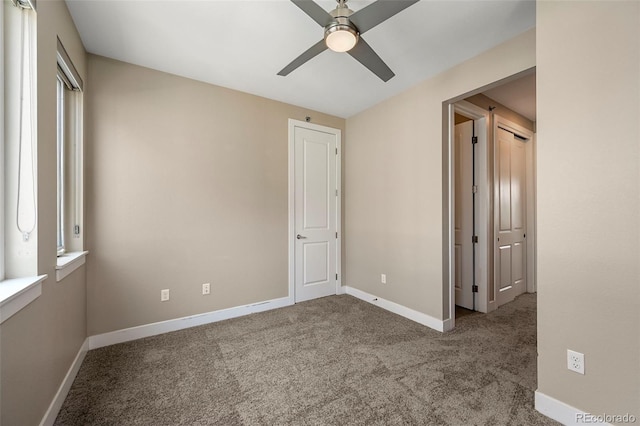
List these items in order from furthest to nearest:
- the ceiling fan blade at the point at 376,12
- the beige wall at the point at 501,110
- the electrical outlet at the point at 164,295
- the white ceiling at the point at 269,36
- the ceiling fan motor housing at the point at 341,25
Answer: the beige wall at the point at 501,110, the electrical outlet at the point at 164,295, the white ceiling at the point at 269,36, the ceiling fan motor housing at the point at 341,25, the ceiling fan blade at the point at 376,12

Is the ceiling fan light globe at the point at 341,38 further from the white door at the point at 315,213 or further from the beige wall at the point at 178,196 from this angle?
the white door at the point at 315,213

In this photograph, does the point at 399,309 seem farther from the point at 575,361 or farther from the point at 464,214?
the point at 575,361

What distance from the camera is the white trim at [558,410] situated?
4.78 ft

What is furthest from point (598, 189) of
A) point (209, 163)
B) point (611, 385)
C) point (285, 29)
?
point (209, 163)

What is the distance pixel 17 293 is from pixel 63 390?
1028 millimetres

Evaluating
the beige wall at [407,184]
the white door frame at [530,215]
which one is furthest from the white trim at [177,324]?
the white door frame at [530,215]

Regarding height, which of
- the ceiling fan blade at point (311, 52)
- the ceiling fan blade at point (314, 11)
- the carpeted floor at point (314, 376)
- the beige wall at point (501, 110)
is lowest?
the carpeted floor at point (314, 376)

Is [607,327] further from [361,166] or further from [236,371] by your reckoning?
[361,166]

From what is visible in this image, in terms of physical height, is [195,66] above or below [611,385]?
above

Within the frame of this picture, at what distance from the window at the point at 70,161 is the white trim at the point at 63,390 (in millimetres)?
813

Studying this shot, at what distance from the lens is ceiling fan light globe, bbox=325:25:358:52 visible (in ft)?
4.74

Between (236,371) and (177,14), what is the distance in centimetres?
261

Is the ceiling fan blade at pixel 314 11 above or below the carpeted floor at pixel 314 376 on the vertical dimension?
above

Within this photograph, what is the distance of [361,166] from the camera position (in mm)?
3695
